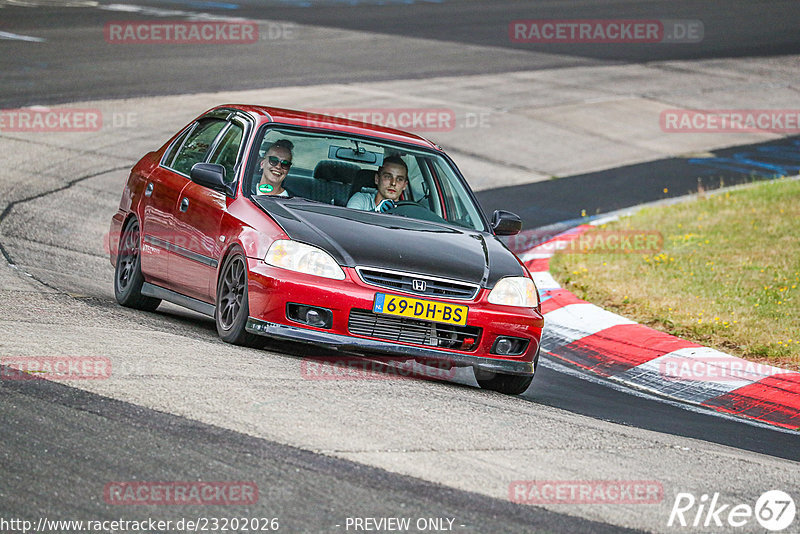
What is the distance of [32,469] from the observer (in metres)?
4.62

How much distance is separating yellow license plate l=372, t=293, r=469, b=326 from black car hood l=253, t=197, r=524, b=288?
0.18 m

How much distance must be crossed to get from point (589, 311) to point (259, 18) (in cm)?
2125

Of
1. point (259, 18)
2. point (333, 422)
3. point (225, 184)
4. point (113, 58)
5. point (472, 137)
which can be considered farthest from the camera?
point (259, 18)

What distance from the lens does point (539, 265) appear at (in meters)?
12.2

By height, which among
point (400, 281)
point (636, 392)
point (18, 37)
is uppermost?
point (18, 37)

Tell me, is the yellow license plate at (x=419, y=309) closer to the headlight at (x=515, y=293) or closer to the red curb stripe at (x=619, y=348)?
the headlight at (x=515, y=293)

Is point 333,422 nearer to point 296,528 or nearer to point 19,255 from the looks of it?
point 296,528

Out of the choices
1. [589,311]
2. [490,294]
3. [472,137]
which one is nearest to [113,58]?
[472,137]

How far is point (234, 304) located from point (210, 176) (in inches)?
37.2

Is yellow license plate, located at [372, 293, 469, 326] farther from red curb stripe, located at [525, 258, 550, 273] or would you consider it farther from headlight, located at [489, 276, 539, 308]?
red curb stripe, located at [525, 258, 550, 273]
